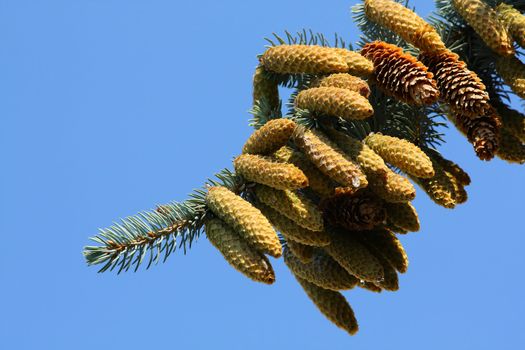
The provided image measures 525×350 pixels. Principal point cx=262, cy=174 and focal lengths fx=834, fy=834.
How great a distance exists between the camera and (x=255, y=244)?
2.92 meters

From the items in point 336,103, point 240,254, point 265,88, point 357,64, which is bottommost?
point 240,254

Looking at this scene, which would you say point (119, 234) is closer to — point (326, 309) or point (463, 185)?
point (326, 309)

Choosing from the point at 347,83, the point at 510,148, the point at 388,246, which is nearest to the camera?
the point at 347,83

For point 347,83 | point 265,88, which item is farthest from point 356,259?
point 265,88

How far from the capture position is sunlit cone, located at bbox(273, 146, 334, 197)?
3.13m

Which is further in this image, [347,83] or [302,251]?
[302,251]

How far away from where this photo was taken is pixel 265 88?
368 cm

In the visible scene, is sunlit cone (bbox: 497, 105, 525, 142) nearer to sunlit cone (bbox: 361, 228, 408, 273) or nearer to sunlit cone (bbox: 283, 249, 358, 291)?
sunlit cone (bbox: 361, 228, 408, 273)

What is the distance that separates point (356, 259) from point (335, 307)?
31cm

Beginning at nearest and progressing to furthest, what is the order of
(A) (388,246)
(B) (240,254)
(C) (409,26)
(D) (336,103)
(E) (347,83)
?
(B) (240,254) → (D) (336,103) → (E) (347,83) → (A) (388,246) → (C) (409,26)

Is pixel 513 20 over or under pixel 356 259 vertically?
over

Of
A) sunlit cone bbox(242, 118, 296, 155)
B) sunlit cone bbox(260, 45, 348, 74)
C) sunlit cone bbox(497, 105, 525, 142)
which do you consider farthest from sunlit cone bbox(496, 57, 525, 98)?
sunlit cone bbox(242, 118, 296, 155)

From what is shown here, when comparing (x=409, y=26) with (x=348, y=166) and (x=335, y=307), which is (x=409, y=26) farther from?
(x=335, y=307)

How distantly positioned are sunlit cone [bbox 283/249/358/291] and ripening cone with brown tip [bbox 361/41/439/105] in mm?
725
